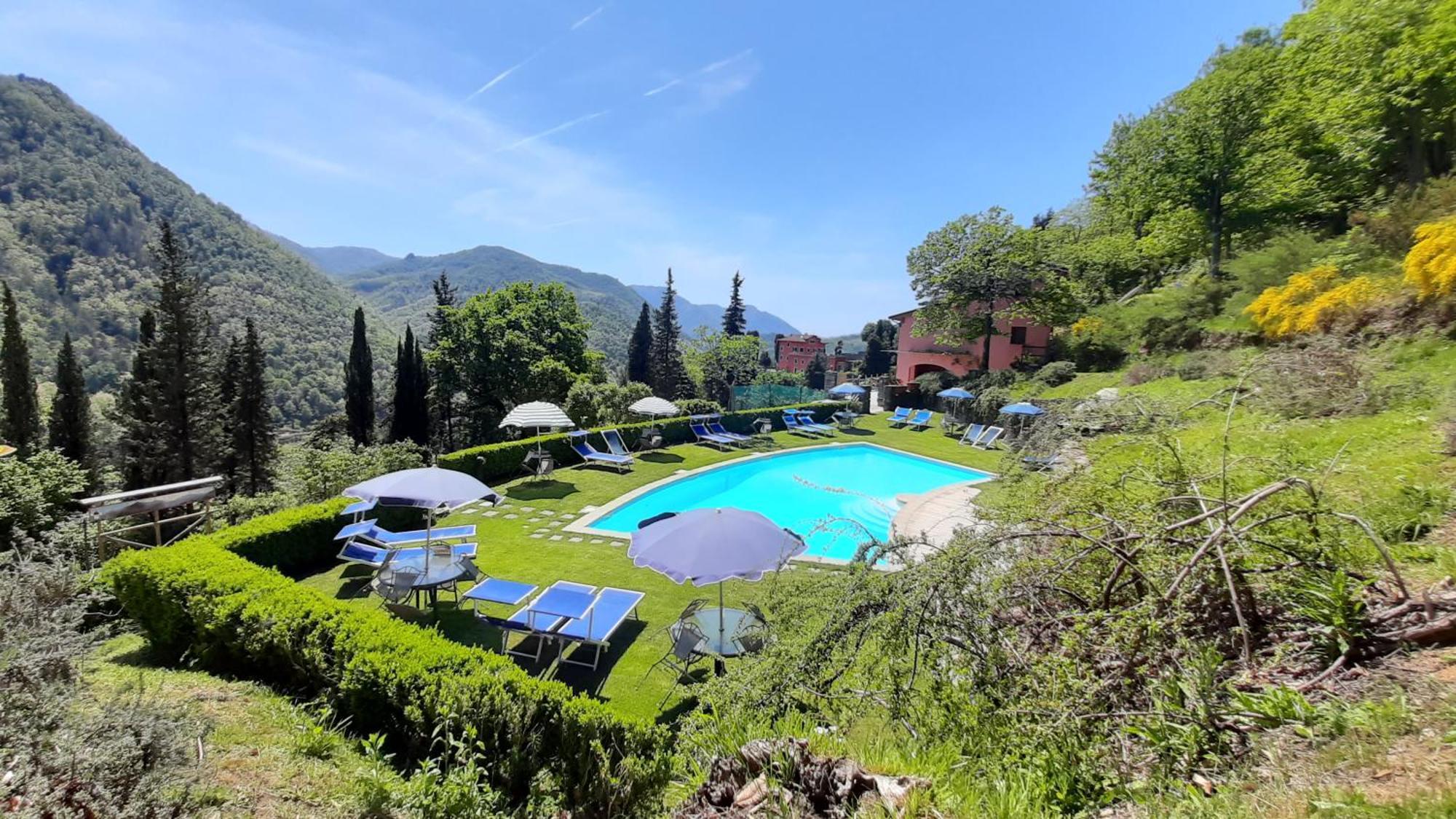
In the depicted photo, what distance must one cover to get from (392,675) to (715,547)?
273 centimetres

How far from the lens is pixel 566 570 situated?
25.8 ft

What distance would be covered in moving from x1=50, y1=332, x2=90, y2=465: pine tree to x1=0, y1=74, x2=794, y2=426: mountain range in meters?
32.1

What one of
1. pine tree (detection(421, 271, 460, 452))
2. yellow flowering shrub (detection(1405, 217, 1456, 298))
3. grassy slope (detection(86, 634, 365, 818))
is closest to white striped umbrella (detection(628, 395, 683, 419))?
grassy slope (detection(86, 634, 365, 818))

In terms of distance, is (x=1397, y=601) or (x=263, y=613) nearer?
(x=1397, y=601)

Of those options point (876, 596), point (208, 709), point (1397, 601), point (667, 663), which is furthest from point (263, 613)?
point (1397, 601)

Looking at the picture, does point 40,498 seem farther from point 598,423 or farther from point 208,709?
point 598,423

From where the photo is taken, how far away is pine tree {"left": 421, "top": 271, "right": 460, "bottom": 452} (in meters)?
25.0

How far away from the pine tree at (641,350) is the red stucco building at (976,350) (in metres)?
24.5

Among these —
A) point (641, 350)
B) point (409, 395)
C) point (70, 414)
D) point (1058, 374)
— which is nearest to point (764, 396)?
point (1058, 374)

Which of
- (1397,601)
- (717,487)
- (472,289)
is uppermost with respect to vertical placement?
(472,289)

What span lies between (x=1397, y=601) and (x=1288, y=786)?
1299mm

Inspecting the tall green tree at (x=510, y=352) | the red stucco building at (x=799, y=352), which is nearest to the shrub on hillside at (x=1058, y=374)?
the tall green tree at (x=510, y=352)

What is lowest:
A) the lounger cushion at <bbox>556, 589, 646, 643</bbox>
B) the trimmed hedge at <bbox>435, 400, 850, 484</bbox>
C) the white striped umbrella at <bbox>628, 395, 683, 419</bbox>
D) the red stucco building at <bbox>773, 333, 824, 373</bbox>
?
the lounger cushion at <bbox>556, 589, 646, 643</bbox>

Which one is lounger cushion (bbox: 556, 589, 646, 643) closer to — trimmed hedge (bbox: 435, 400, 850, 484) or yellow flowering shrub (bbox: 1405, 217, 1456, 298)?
trimmed hedge (bbox: 435, 400, 850, 484)
